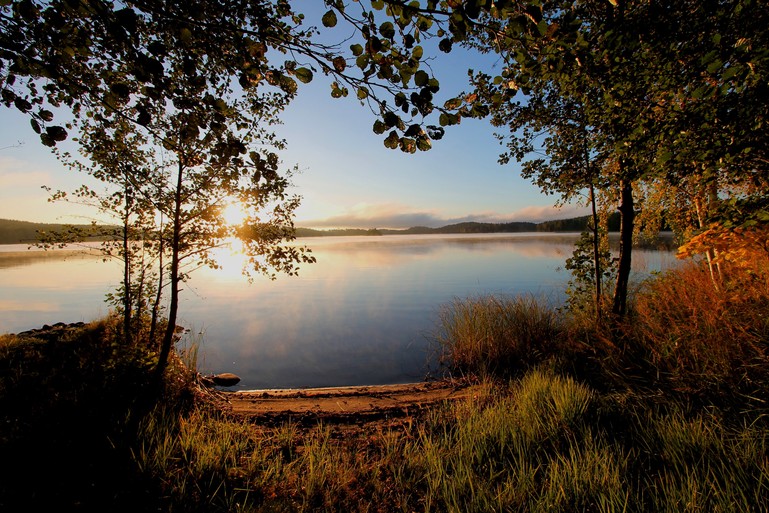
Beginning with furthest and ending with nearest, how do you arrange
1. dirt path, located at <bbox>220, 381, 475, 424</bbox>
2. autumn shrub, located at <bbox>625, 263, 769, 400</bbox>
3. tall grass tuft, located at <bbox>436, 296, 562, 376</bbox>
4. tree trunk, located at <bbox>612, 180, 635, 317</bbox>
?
tall grass tuft, located at <bbox>436, 296, 562, 376</bbox>
tree trunk, located at <bbox>612, 180, 635, 317</bbox>
dirt path, located at <bbox>220, 381, 475, 424</bbox>
autumn shrub, located at <bbox>625, 263, 769, 400</bbox>

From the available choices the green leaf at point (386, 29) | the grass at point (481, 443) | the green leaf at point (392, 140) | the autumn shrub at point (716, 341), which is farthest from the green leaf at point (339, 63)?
the autumn shrub at point (716, 341)

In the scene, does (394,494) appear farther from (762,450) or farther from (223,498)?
(762,450)

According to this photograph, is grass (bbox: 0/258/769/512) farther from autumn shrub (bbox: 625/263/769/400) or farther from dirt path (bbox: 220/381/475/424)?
dirt path (bbox: 220/381/475/424)

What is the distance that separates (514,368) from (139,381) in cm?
866

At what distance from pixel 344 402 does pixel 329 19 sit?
7154mm

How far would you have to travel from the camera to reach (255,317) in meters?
18.8

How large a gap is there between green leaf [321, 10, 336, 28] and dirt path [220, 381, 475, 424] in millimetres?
5995

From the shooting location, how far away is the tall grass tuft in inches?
350

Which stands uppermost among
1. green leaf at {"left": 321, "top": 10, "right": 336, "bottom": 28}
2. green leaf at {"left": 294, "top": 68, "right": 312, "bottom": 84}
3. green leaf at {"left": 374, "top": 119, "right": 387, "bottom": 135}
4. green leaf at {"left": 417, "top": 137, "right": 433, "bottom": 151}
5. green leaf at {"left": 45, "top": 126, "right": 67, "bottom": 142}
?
green leaf at {"left": 321, "top": 10, "right": 336, "bottom": 28}

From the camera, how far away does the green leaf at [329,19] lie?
184cm

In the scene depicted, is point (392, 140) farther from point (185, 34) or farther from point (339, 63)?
point (185, 34)

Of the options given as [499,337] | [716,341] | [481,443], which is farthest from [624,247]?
[481,443]

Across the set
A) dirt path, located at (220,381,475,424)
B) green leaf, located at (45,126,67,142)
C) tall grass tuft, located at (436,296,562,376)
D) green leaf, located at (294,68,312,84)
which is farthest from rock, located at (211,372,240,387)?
green leaf, located at (294,68,312,84)

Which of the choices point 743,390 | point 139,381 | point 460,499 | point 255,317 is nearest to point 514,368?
point 743,390
